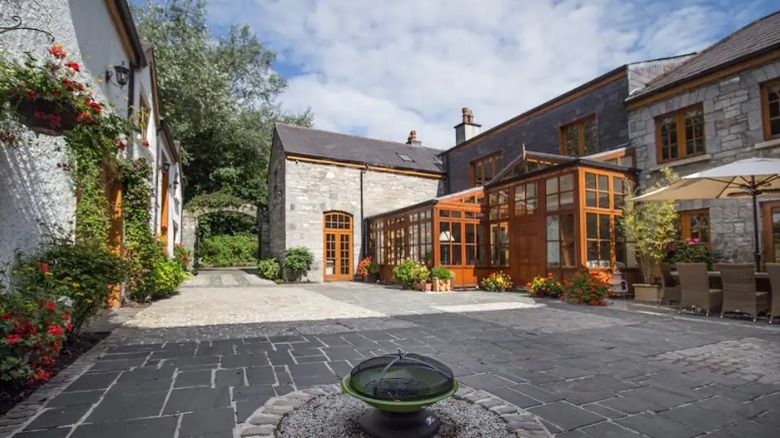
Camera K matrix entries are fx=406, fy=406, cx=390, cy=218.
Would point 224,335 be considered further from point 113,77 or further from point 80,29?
point 113,77

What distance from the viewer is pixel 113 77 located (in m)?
6.23

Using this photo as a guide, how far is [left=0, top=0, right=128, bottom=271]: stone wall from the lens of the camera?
3.30m

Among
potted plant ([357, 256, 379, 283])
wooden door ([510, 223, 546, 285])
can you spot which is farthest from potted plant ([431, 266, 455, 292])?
potted plant ([357, 256, 379, 283])

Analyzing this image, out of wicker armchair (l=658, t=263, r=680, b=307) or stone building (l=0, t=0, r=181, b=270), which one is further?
wicker armchair (l=658, t=263, r=680, b=307)

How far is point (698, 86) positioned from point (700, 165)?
5.33 feet

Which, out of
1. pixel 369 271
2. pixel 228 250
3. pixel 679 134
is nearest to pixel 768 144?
pixel 679 134

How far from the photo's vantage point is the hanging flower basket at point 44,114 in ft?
8.90

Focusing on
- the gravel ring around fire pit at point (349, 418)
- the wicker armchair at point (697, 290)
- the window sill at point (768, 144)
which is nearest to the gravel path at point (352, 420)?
the gravel ring around fire pit at point (349, 418)

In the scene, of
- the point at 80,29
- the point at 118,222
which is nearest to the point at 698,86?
the point at 80,29

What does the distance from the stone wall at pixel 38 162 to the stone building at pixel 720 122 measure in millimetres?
10168

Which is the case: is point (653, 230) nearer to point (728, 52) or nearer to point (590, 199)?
point (590, 199)

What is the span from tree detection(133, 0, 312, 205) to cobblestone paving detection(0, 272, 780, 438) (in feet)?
51.3

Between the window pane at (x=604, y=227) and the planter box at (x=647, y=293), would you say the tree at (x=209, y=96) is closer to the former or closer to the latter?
the window pane at (x=604, y=227)

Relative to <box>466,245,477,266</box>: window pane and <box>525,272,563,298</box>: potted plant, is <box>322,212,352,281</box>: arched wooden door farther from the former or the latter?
<box>525,272,563,298</box>: potted plant
